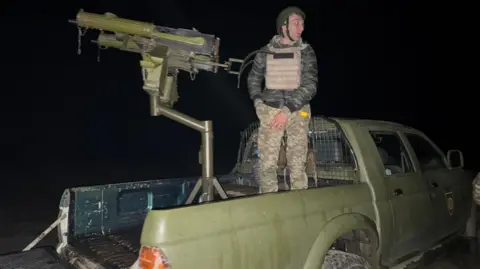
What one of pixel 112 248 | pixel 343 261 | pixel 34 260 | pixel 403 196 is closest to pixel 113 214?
pixel 112 248

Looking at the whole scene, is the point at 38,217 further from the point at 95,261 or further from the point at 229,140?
the point at 229,140

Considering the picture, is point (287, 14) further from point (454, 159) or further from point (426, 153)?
point (454, 159)

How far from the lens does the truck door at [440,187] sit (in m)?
4.38

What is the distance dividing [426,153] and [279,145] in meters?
2.36

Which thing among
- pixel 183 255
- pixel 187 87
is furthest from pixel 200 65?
pixel 187 87

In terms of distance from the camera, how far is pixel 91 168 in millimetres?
18016

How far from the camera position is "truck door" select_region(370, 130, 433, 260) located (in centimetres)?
375

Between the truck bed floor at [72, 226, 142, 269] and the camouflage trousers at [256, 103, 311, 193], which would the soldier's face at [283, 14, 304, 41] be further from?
the truck bed floor at [72, 226, 142, 269]

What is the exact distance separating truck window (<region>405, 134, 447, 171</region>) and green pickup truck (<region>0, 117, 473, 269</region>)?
12mm

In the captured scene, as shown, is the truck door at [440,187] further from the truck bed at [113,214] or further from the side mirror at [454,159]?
the truck bed at [113,214]

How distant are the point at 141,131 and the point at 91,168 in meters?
13.3

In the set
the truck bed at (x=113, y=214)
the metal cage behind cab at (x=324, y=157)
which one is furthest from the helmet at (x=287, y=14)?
the truck bed at (x=113, y=214)

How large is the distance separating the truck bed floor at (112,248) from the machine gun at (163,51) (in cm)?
77

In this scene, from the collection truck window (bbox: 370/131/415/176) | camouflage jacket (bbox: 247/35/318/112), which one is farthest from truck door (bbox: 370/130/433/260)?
camouflage jacket (bbox: 247/35/318/112)
